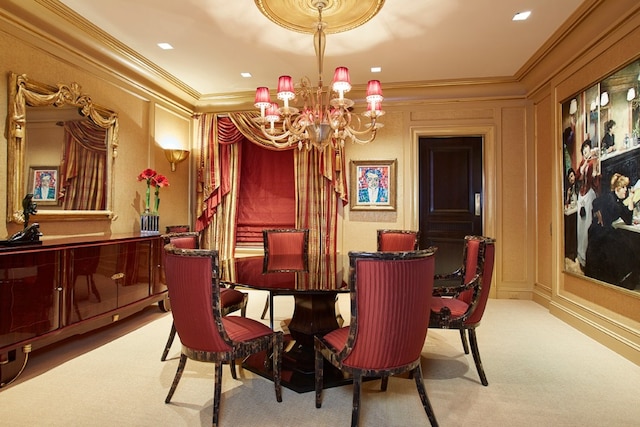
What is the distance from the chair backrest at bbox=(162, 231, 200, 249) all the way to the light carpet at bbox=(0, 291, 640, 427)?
0.86 metres

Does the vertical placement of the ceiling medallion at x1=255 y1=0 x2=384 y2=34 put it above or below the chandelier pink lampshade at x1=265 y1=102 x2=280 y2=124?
above

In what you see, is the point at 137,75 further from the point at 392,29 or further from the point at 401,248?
the point at 401,248

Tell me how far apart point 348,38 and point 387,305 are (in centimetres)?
271

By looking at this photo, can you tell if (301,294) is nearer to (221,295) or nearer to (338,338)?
(338,338)

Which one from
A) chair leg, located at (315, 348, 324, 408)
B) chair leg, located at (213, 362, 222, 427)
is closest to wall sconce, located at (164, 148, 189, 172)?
chair leg, located at (213, 362, 222, 427)

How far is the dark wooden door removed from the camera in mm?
4711

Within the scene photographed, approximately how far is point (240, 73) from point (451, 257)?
11.7 ft

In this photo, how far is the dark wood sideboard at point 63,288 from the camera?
223 centimetres

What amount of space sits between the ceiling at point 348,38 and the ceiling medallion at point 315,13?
0.08 metres

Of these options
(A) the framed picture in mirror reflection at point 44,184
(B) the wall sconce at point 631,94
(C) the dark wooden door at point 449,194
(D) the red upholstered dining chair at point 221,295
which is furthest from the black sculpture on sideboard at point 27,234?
(B) the wall sconce at point 631,94

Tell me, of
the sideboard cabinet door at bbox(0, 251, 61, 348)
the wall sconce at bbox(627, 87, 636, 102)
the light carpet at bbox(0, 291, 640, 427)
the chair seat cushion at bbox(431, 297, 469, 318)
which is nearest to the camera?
the light carpet at bbox(0, 291, 640, 427)

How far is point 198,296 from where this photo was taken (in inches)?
69.5

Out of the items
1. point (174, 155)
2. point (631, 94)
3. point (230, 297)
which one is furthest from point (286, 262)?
point (631, 94)

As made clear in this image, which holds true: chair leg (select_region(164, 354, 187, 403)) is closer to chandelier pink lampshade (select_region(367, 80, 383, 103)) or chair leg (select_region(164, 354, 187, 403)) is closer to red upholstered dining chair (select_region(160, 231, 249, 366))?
red upholstered dining chair (select_region(160, 231, 249, 366))
